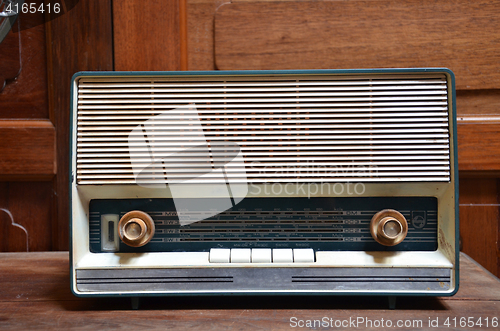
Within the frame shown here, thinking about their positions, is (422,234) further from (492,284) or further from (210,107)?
(210,107)

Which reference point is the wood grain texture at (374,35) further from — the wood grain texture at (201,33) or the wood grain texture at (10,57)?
the wood grain texture at (10,57)

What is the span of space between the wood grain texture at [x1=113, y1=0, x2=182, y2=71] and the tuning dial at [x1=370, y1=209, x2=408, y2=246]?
2.23ft

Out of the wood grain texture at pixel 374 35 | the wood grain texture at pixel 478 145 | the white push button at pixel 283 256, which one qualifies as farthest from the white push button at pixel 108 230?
the wood grain texture at pixel 478 145

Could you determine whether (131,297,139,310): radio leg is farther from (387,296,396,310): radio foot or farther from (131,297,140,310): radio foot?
(387,296,396,310): radio foot

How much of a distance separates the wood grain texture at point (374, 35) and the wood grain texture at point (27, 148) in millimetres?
626

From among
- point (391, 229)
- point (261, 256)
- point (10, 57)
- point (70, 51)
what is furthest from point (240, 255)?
point (10, 57)

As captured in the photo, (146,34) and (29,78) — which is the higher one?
(146,34)

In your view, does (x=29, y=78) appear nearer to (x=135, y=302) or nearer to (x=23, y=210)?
(x=23, y=210)

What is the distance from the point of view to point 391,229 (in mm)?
616

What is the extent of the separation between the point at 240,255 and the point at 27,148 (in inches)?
29.5

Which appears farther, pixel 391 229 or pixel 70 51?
pixel 70 51

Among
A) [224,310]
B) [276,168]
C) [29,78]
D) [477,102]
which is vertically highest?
[29,78]

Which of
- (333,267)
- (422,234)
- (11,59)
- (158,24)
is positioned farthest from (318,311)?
(11,59)

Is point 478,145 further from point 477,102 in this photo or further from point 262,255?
point 262,255
